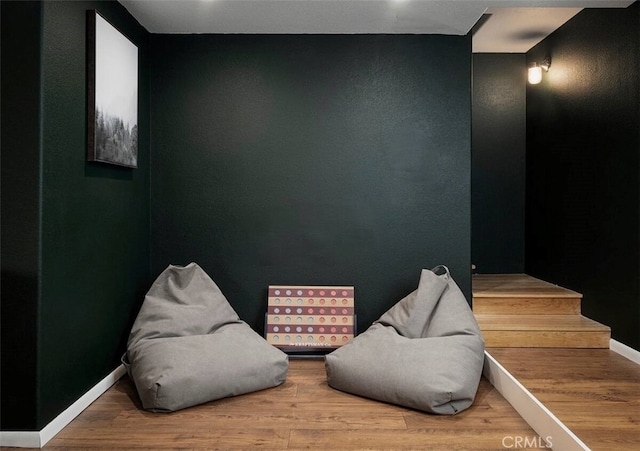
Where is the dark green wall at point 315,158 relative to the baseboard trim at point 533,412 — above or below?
above

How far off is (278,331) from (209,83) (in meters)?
1.89

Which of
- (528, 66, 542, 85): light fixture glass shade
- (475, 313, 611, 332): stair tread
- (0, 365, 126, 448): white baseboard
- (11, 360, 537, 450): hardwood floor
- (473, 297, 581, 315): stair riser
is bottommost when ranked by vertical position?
(11, 360, 537, 450): hardwood floor

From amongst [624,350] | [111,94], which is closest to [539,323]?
[624,350]

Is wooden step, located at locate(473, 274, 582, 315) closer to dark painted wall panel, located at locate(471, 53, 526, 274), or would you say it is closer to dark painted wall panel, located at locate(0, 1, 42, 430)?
dark painted wall panel, located at locate(471, 53, 526, 274)

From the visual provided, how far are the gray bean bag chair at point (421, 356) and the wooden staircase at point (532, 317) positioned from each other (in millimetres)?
827

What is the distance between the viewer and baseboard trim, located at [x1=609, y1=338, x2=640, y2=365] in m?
3.67

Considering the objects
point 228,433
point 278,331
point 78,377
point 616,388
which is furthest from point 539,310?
point 78,377

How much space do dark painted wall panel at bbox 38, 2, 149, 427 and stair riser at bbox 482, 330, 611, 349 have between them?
2.78 m

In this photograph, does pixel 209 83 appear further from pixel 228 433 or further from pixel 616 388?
pixel 616 388

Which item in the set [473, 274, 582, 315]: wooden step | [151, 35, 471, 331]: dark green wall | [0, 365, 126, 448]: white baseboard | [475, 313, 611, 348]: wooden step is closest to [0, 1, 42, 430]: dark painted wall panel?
[0, 365, 126, 448]: white baseboard

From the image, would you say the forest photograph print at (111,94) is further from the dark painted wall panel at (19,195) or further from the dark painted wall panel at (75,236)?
the dark painted wall panel at (19,195)

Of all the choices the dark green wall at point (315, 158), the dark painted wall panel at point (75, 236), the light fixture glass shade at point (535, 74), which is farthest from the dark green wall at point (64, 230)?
the light fixture glass shade at point (535, 74)

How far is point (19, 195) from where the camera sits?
2.41 m

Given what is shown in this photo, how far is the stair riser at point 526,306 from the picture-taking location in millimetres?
4434
